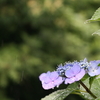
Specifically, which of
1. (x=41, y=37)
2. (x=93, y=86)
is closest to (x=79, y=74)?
(x=93, y=86)

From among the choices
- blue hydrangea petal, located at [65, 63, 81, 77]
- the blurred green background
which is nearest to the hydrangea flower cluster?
blue hydrangea petal, located at [65, 63, 81, 77]

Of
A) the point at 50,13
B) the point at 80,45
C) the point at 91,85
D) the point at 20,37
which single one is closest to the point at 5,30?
the point at 20,37

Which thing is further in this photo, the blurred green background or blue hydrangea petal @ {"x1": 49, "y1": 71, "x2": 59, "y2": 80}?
the blurred green background

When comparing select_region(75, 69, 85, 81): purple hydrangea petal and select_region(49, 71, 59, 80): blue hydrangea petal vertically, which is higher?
select_region(49, 71, 59, 80): blue hydrangea petal

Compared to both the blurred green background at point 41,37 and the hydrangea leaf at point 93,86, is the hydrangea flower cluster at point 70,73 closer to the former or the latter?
the hydrangea leaf at point 93,86

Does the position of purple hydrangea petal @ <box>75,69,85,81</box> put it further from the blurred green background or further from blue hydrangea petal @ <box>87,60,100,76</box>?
the blurred green background

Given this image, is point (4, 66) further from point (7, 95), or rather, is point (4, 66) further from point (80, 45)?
point (80, 45)

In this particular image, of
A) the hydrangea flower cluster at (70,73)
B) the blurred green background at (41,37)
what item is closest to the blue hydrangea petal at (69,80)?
the hydrangea flower cluster at (70,73)

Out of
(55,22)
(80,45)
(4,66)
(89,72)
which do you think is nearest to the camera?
(89,72)
